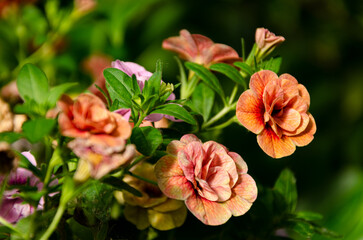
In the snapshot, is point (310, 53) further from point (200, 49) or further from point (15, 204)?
point (15, 204)

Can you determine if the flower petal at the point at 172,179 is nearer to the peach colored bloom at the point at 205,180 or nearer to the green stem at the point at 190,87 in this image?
the peach colored bloom at the point at 205,180

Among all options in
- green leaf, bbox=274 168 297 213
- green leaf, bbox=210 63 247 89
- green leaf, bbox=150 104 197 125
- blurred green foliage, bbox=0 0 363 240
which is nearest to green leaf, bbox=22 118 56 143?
green leaf, bbox=150 104 197 125

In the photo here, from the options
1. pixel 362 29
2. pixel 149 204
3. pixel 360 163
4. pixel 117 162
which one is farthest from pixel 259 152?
pixel 117 162

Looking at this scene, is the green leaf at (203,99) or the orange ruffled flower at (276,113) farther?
the green leaf at (203,99)

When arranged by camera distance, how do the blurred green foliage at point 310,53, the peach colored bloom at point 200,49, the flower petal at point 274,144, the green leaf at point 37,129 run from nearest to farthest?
the green leaf at point 37,129
the flower petal at point 274,144
the peach colored bloom at point 200,49
the blurred green foliage at point 310,53

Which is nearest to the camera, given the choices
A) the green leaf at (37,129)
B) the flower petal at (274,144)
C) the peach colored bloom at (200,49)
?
the green leaf at (37,129)

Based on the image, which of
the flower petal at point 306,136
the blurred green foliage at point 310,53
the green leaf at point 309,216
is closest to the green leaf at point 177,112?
the flower petal at point 306,136

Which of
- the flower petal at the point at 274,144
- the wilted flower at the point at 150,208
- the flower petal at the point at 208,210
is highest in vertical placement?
the flower petal at the point at 274,144

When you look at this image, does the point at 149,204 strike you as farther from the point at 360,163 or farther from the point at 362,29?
the point at 362,29
